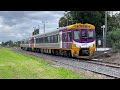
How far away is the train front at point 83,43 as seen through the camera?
28.9 metres

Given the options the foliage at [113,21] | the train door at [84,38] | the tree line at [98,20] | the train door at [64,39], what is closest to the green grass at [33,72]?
the tree line at [98,20]

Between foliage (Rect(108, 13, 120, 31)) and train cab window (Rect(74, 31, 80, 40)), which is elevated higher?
foliage (Rect(108, 13, 120, 31))

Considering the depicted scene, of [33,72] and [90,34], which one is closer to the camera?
[33,72]

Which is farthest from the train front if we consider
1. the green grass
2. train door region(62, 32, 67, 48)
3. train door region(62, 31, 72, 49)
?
the green grass

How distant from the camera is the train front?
28859 mm

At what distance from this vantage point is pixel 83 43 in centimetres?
2919

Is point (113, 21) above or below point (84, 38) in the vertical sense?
above

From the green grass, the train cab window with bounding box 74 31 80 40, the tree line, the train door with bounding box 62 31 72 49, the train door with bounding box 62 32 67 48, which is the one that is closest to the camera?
the green grass

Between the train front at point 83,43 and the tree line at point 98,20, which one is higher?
the tree line at point 98,20

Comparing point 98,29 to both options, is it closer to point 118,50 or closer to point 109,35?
point 109,35

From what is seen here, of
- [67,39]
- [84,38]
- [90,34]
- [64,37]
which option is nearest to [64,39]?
[64,37]

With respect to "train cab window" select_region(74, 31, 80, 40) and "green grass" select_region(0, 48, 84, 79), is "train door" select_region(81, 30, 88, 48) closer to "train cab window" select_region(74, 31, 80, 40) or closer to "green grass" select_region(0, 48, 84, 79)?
"train cab window" select_region(74, 31, 80, 40)

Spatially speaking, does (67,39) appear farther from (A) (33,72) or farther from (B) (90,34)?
(A) (33,72)

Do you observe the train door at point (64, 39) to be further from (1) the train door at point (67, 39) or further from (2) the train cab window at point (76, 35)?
(2) the train cab window at point (76, 35)
